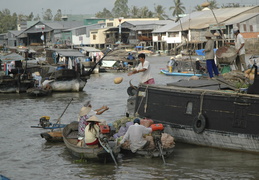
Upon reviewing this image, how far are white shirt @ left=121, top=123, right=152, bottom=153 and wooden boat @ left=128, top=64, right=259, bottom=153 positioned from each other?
4.99 ft

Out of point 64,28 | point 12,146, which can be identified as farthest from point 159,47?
point 12,146

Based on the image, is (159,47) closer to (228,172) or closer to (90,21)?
(90,21)

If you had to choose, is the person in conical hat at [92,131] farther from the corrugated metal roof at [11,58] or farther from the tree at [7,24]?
the tree at [7,24]

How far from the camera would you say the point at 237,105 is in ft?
37.3

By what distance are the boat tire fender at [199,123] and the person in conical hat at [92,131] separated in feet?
8.28

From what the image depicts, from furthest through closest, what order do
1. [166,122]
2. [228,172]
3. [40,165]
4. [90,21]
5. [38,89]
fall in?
[90,21] < [38,89] < [166,122] < [40,165] < [228,172]

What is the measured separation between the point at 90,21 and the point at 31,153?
310 feet

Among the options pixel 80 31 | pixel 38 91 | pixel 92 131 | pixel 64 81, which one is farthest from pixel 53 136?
pixel 80 31

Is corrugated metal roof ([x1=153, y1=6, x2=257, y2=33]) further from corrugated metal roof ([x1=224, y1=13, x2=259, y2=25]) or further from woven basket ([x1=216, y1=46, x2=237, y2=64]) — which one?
woven basket ([x1=216, y1=46, x2=237, y2=64])

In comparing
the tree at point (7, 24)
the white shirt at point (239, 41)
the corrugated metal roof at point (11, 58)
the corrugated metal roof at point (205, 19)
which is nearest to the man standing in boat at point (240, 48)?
the white shirt at point (239, 41)

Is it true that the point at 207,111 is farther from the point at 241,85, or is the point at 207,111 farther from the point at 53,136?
the point at 53,136

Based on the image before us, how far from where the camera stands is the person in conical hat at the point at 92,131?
1122cm

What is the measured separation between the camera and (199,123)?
12.3 metres

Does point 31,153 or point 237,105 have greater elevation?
point 237,105
